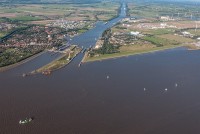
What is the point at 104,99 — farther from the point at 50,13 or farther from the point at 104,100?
the point at 50,13

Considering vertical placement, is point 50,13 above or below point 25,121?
below

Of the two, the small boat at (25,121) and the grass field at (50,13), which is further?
the grass field at (50,13)

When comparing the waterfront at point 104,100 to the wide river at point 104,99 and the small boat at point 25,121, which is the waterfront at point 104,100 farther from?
the small boat at point 25,121

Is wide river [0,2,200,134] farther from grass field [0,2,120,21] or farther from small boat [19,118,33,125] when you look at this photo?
grass field [0,2,120,21]

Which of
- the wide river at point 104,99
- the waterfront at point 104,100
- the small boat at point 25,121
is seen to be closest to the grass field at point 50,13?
the wide river at point 104,99

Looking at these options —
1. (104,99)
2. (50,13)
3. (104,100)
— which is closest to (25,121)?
(104,100)

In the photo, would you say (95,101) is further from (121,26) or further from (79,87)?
(121,26)

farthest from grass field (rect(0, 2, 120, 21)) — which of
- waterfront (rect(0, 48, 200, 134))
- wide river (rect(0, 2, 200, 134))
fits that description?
waterfront (rect(0, 48, 200, 134))
